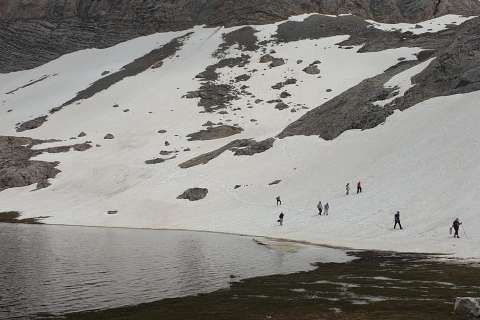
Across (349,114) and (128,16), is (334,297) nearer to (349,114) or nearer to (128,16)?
(349,114)

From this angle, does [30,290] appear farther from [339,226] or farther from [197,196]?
[197,196]

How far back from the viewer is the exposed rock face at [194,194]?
246 feet

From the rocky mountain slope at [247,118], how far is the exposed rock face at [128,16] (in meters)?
0.58

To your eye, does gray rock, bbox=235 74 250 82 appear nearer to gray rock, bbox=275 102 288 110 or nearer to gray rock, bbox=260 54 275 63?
gray rock, bbox=260 54 275 63

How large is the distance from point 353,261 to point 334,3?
13743cm

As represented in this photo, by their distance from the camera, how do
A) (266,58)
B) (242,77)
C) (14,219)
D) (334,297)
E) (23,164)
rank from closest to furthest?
(334,297), (14,219), (23,164), (242,77), (266,58)


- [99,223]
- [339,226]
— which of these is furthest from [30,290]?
[99,223]

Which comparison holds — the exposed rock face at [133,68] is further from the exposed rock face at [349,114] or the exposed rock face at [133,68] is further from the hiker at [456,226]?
the hiker at [456,226]

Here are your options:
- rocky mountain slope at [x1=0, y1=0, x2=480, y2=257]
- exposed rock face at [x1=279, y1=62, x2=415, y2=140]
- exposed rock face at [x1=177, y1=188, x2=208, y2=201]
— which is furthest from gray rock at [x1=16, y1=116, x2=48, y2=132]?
exposed rock face at [x1=279, y1=62, x2=415, y2=140]

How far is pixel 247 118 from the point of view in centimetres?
10881

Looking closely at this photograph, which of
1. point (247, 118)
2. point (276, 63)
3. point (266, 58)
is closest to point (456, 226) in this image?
point (247, 118)

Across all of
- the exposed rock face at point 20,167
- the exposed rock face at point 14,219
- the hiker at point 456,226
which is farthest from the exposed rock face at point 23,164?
the hiker at point 456,226

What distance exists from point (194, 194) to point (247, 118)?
3663cm

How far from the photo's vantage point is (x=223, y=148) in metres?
90.7
